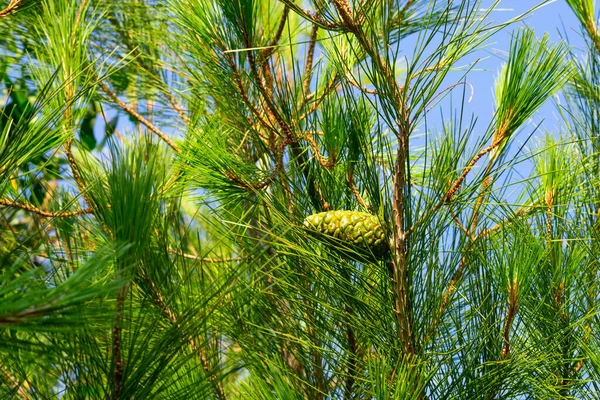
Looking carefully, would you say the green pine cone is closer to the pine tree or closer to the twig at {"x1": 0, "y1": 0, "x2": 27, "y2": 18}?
the pine tree

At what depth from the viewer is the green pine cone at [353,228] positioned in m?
0.78

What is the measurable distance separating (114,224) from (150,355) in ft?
0.35

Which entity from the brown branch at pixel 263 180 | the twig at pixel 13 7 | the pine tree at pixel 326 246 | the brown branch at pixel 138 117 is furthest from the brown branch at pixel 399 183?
the brown branch at pixel 138 117

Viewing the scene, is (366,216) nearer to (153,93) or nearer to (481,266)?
(481,266)

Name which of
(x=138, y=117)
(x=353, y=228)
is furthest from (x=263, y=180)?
(x=138, y=117)

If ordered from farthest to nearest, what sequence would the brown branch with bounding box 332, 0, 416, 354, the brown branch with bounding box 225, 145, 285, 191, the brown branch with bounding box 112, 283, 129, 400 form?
1. the brown branch with bounding box 225, 145, 285, 191
2. the brown branch with bounding box 332, 0, 416, 354
3. the brown branch with bounding box 112, 283, 129, 400

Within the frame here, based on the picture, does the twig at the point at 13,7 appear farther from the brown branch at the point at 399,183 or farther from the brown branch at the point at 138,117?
the brown branch at the point at 399,183

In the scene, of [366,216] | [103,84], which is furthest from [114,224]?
[103,84]

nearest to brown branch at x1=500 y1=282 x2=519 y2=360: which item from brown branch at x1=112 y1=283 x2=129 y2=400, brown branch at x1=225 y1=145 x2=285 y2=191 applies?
brown branch at x1=225 y1=145 x2=285 y2=191

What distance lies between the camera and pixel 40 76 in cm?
115

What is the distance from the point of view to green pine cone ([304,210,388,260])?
776 mm

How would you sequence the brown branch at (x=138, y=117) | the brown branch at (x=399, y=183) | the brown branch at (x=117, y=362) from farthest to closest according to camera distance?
1. the brown branch at (x=138, y=117)
2. the brown branch at (x=399, y=183)
3. the brown branch at (x=117, y=362)

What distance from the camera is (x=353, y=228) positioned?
780mm

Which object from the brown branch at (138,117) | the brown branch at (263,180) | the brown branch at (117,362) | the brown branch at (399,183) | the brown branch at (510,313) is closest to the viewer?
the brown branch at (117,362)
